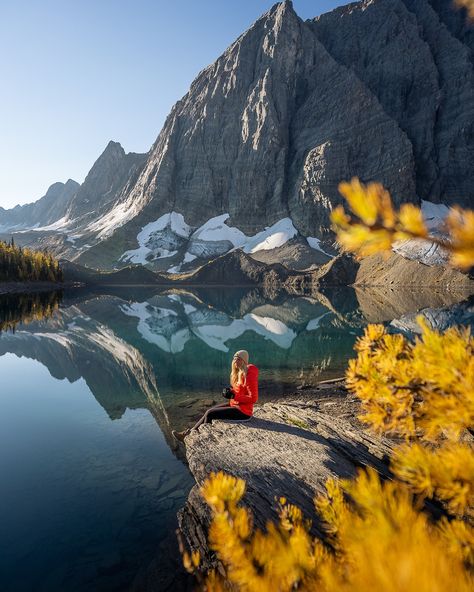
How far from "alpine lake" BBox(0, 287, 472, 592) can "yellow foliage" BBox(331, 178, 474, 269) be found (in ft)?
21.5

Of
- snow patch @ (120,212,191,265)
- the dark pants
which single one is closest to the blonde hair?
the dark pants

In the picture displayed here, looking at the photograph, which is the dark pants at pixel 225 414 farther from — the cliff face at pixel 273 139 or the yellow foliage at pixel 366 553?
the cliff face at pixel 273 139

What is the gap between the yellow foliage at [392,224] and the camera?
1769mm

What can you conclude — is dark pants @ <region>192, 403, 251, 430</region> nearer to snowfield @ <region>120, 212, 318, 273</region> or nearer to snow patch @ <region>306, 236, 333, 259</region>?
snow patch @ <region>306, 236, 333, 259</region>

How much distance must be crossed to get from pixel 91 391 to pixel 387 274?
299 feet

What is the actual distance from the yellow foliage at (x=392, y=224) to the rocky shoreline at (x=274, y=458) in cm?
416

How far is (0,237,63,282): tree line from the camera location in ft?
237

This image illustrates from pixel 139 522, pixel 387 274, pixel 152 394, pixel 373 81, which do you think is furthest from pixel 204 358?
pixel 373 81

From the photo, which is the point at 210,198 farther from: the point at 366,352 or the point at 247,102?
the point at 366,352

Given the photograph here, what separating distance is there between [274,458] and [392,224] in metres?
5.77

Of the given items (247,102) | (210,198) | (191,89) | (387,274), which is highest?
(191,89)

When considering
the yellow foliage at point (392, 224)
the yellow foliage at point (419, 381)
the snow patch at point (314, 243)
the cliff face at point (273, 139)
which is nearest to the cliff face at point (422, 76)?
the cliff face at point (273, 139)

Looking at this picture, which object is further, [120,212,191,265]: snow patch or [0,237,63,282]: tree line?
[120,212,191,265]: snow patch

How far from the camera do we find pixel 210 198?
16125cm
